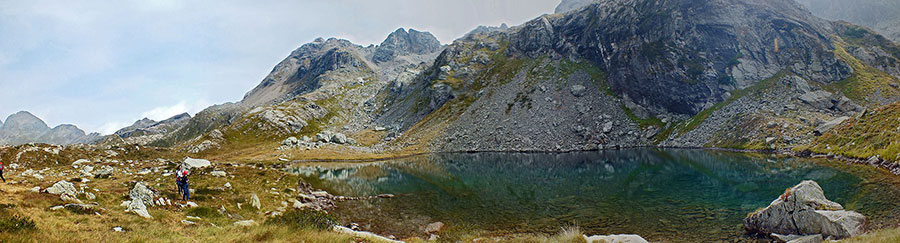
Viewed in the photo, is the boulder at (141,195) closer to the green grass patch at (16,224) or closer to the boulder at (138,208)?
the boulder at (138,208)

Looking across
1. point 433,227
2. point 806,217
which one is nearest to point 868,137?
point 806,217

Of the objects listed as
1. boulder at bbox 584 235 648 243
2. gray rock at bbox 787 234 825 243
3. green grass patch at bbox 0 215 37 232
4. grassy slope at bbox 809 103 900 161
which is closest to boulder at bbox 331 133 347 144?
green grass patch at bbox 0 215 37 232

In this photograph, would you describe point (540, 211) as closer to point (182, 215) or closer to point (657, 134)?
point (182, 215)

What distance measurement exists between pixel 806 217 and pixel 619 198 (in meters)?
15.6

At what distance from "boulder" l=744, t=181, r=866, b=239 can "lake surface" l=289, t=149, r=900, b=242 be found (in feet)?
5.29

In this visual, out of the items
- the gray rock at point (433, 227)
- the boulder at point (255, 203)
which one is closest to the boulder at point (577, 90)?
the gray rock at point (433, 227)

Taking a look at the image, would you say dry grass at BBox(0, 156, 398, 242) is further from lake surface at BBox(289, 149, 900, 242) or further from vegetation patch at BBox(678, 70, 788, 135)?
vegetation patch at BBox(678, 70, 788, 135)

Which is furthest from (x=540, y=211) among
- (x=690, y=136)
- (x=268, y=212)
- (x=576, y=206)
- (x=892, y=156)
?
(x=690, y=136)

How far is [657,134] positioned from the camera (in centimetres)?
10775

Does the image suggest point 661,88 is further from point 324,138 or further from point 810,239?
point 324,138

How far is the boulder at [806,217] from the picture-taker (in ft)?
62.4

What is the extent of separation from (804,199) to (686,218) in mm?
7129

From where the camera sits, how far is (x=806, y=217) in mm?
20641

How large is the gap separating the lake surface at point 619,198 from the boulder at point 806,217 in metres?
1.61
